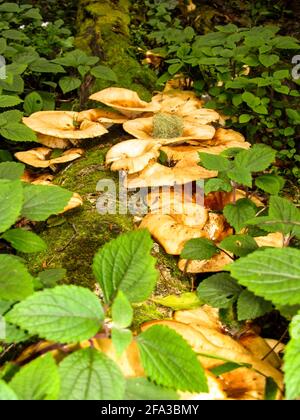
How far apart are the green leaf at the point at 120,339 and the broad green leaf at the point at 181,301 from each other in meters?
0.89

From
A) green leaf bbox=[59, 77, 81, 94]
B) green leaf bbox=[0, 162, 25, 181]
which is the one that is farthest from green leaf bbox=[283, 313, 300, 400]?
green leaf bbox=[59, 77, 81, 94]

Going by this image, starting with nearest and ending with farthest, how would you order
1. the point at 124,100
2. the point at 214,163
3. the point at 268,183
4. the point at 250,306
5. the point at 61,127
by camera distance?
the point at 250,306 < the point at 214,163 < the point at 268,183 < the point at 61,127 < the point at 124,100

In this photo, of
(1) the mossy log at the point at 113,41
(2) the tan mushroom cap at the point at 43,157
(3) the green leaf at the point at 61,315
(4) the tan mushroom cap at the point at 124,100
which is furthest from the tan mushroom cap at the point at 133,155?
(3) the green leaf at the point at 61,315

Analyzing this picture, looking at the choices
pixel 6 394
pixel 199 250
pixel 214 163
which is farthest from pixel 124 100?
pixel 6 394

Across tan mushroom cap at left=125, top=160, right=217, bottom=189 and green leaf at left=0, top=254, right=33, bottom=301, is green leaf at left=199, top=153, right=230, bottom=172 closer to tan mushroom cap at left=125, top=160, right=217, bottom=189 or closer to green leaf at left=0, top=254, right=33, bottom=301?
tan mushroom cap at left=125, top=160, right=217, bottom=189

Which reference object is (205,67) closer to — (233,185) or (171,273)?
(233,185)

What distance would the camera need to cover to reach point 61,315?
1287mm

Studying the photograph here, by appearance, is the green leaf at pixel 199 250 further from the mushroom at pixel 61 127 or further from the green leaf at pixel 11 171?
the mushroom at pixel 61 127

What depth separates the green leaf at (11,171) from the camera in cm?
232

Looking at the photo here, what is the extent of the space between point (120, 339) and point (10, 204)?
25.9 inches

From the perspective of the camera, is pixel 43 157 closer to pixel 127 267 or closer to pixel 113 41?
pixel 113 41

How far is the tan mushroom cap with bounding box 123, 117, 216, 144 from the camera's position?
3322 millimetres

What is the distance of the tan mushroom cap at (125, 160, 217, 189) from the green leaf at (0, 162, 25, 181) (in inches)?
31.8

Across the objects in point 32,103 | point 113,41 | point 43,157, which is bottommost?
point 43,157
